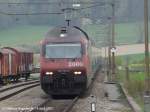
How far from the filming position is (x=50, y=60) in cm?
2773

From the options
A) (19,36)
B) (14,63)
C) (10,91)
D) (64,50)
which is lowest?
(10,91)

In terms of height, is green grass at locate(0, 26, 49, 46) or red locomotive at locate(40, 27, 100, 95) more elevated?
green grass at locate(0, 26, 49, 46)

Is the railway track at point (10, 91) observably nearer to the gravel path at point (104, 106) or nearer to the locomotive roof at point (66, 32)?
the locomotive roof at point (66, 32)

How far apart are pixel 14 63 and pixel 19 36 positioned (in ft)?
128

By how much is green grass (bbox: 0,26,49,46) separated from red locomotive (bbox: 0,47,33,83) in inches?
975

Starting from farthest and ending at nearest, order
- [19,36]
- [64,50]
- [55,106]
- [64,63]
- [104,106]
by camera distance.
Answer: [19,36], [64,50], [64,63], [55,106], [104,106]

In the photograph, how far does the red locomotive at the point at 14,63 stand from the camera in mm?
44906

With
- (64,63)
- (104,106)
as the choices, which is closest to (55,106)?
(104,106)

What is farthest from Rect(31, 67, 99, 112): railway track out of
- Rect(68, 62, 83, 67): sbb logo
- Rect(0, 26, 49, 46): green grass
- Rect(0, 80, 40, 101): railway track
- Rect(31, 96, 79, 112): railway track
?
Rect(0, 26, 49, 46): green grass

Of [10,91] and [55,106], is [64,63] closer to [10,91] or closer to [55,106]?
[55,106]

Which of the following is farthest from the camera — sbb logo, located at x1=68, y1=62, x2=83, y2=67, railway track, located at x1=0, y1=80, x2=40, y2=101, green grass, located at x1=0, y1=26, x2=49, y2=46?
green grass, located at x1=0, y1=26, x2=49, y2=46

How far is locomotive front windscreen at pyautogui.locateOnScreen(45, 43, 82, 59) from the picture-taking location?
91.7 ft

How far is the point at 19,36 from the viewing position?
3497 inches

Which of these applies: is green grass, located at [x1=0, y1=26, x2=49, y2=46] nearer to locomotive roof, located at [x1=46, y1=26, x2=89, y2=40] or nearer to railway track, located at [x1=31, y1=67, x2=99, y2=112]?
locomotive roof, located at [x1=46, y1=26, x2=89, y2=40]
